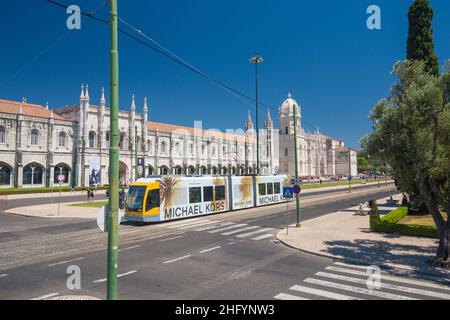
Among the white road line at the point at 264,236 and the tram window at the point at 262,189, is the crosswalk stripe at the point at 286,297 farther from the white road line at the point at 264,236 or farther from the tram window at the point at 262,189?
the tram window at the point at 262,189

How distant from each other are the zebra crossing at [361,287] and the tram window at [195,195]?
493 inches

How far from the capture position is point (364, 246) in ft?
44.3

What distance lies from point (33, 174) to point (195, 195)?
37034mm

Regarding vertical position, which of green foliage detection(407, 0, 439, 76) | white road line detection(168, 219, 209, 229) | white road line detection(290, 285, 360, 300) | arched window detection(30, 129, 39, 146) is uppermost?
green foliage detection(407, 0, 439, 76)

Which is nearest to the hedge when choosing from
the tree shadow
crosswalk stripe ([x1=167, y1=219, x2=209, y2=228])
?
the tree shadow

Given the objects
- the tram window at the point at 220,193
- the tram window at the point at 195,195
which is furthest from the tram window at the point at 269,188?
the tram window at the point at 195,195

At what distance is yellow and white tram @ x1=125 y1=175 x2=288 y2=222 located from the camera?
18.6 m

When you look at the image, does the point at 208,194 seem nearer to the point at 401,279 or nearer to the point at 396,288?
the point at 401,279

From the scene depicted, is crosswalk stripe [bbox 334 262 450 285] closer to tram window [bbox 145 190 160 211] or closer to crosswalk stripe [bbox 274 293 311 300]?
crosswalk stripe [bbox 274 293 311 300]

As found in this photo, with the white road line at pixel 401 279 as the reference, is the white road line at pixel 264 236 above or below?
above

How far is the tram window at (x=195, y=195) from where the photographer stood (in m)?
21.2

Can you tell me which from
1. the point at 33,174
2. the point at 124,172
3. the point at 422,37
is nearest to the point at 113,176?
the point at 422,37

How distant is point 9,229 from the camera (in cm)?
1773

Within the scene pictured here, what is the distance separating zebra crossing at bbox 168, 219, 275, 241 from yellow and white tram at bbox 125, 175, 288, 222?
107cm
